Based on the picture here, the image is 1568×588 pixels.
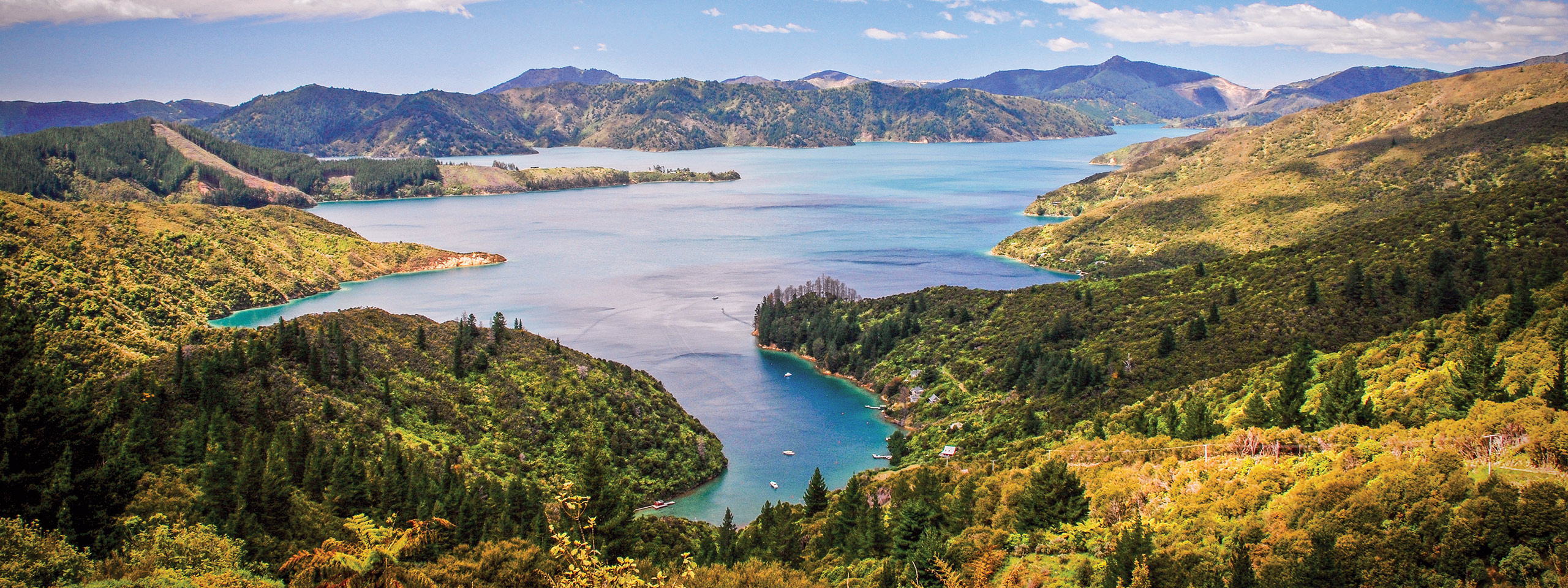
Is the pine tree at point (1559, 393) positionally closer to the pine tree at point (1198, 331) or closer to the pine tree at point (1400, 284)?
the pine tree at point (1198, 331)

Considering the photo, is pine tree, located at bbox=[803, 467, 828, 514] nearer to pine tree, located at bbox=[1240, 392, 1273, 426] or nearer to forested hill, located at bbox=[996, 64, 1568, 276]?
pine tree, located at bbox=[1240, 392, 1273, 426]

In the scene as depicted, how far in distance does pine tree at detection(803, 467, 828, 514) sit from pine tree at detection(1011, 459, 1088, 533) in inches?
631

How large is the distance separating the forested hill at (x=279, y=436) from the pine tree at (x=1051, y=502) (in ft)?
53.2

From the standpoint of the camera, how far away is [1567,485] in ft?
74.3

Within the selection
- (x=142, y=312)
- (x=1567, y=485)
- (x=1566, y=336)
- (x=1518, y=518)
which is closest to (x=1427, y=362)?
(x=1566, y=336)

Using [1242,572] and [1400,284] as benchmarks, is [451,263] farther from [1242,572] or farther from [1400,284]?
[1242,572]

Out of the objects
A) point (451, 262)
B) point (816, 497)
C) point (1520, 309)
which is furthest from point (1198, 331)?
point (451, 262)

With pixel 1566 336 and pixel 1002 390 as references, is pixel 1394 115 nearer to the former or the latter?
pixel 1002 390

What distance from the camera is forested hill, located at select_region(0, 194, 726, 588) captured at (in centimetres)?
2728

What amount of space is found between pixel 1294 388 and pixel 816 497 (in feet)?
74.5

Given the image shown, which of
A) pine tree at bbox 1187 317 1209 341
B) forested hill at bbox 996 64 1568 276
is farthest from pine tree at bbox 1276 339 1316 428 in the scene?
forested hill at bbox 996 64 1568 276

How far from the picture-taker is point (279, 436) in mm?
42500

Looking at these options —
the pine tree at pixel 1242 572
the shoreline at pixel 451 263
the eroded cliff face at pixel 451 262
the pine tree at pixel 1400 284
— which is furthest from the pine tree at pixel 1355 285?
the eroded cliff face at pixel 451 262

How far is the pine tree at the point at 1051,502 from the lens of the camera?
31.9 meters
